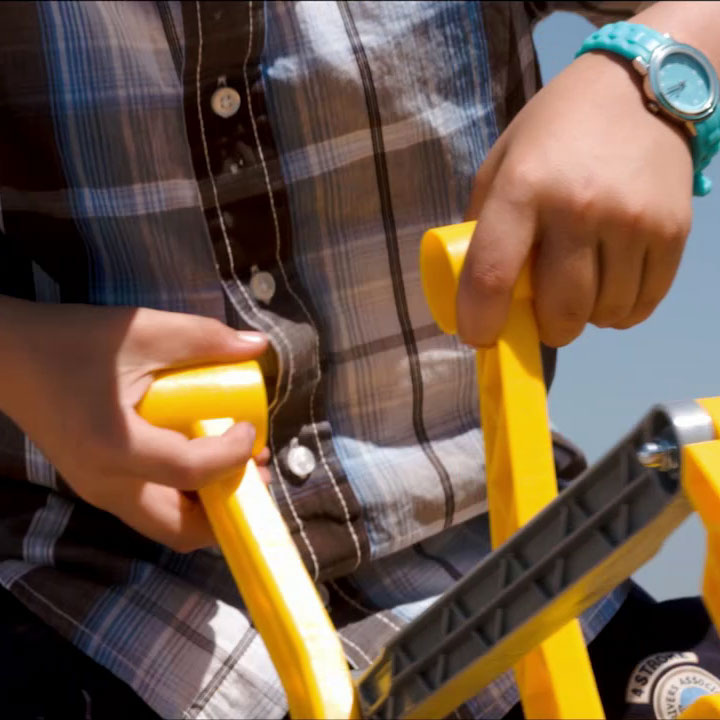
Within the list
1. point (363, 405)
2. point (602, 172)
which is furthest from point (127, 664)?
point (602, 172)

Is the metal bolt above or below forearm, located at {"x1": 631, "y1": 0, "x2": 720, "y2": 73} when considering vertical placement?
below

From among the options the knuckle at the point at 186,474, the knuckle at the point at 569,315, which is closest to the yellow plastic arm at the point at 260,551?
the knuckle at the point at 186,474

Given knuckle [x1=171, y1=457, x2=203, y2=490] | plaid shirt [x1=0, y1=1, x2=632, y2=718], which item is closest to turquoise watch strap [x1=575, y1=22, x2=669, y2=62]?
plaid shirt [x1=0, y1=1, x2=632, y2=718]

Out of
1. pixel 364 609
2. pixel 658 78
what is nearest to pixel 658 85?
pixel 658 78

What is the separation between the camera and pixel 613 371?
42 centimetres

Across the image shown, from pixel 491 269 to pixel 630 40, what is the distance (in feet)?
0.36

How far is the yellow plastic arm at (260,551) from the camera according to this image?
0.28 metres

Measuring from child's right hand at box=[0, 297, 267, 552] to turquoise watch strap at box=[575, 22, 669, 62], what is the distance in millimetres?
167

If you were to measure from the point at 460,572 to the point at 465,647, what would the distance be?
0.21 meters

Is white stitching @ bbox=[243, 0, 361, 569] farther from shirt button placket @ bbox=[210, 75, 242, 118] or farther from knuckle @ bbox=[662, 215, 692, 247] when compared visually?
knuckle @ bbox=[662, 215, 692, 247]

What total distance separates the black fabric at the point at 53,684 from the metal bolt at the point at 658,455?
10.5 inches

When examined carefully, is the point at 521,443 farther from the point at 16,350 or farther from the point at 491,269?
the point at 16,350

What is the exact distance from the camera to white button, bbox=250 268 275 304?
417 millimetres

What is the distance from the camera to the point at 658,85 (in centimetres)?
33
